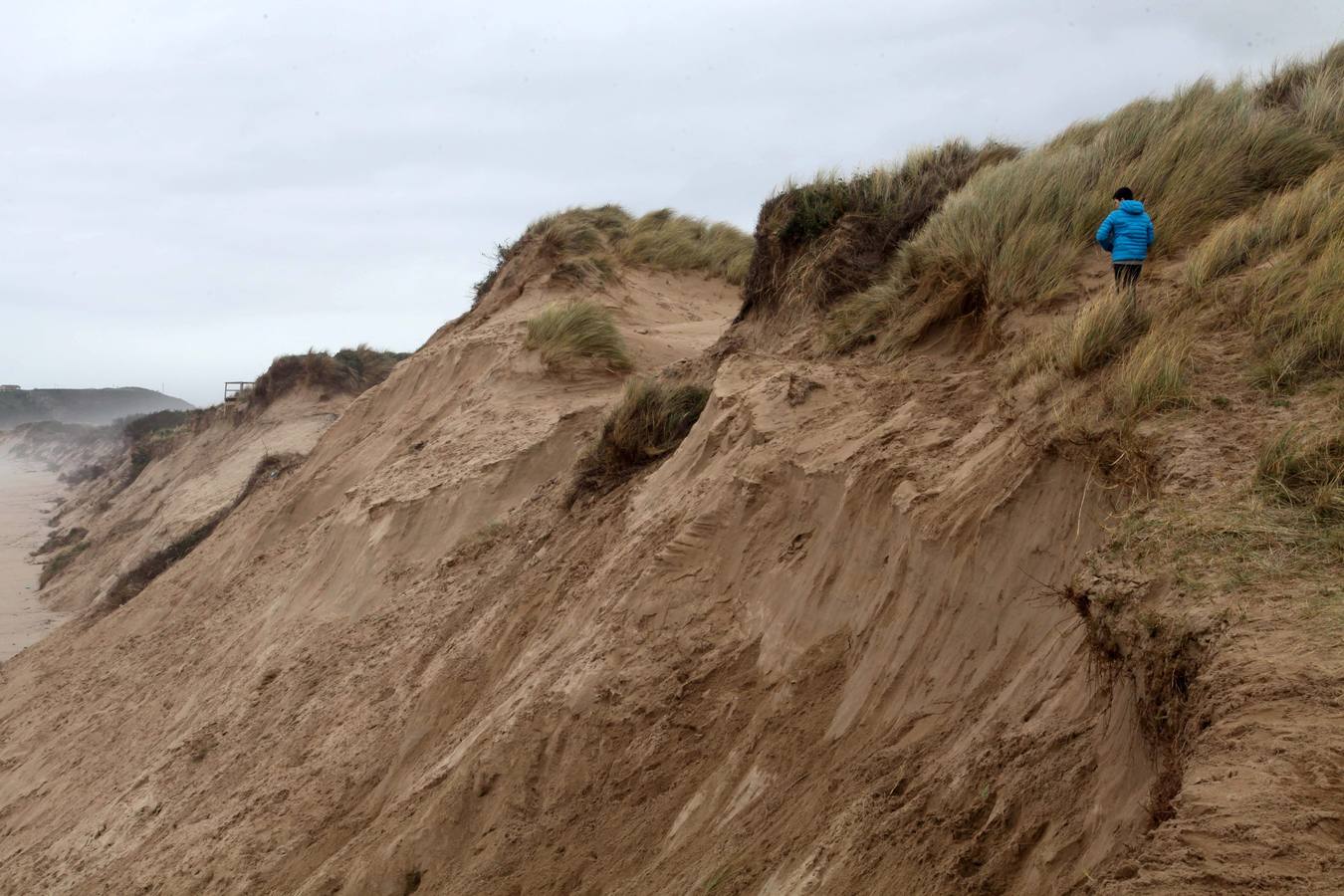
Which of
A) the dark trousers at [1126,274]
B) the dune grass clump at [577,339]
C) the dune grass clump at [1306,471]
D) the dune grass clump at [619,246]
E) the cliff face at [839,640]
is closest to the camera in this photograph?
the cliff face at [839,640]

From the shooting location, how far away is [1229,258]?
5922 millimetres

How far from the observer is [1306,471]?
3949mm

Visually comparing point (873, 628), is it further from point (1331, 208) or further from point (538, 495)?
point (538, 495)

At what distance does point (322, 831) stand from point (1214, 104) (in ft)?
26.5

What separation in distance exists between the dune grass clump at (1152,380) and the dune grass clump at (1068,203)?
1.86 m

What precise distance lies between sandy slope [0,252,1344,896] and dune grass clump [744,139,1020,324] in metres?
0.68

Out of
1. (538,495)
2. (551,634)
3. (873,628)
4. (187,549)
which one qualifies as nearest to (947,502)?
(873,628)

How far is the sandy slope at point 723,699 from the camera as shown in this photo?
138 inches

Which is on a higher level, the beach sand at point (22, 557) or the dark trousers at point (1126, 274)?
the dark trousers at point (1126, 274)

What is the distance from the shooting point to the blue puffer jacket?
6301mm

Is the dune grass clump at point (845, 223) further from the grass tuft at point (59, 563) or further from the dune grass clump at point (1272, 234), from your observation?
the grass tuft at point (59, 563)

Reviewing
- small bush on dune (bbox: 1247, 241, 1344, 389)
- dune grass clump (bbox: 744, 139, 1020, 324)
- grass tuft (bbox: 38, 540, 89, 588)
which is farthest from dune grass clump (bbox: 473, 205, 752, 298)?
grass tuft (bbox: 38, 540, 89, 588)

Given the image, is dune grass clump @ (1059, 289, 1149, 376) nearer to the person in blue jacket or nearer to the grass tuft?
the person in blue jacket

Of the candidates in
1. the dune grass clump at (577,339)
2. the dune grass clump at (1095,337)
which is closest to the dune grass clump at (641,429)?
the dune grass clump at (577,339)
